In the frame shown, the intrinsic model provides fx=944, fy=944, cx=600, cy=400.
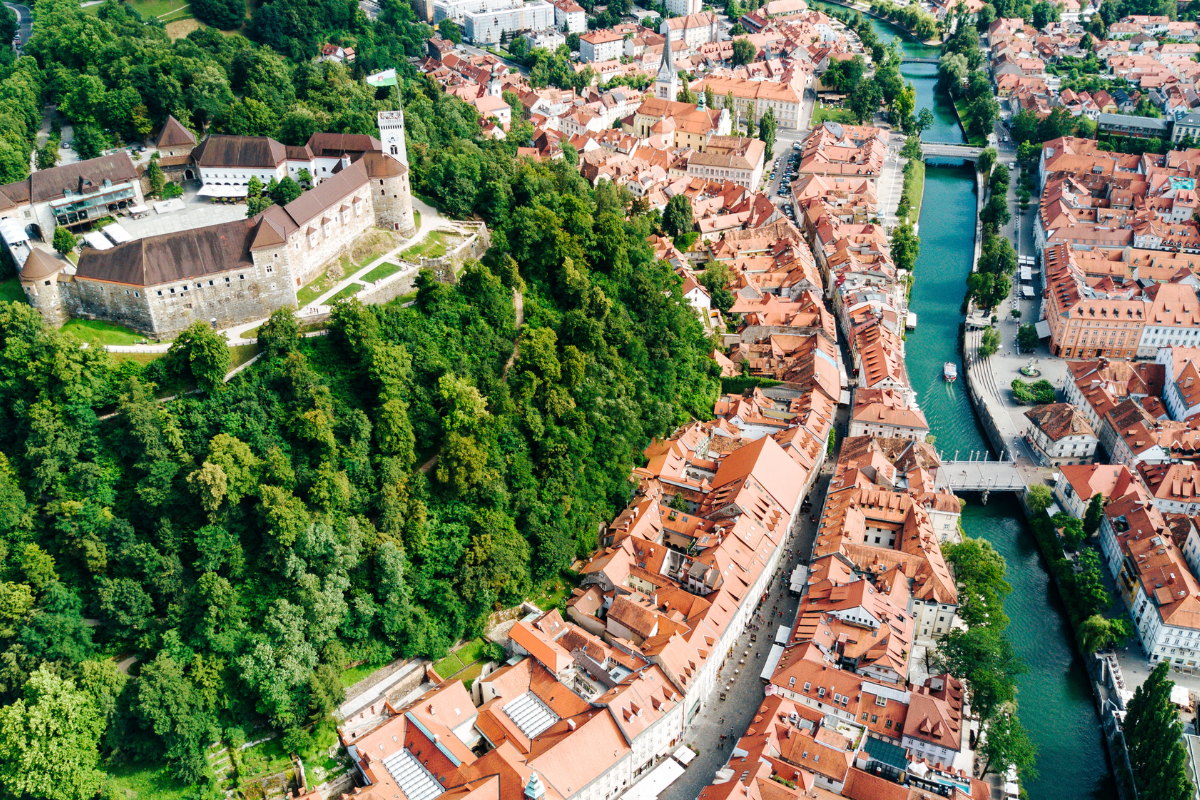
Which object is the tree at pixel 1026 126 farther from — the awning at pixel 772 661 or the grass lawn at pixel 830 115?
the awning at pixel 772 661

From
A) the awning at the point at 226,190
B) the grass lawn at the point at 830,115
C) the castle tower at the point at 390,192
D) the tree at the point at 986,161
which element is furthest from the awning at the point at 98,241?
the grass lawn at the point at 830,115

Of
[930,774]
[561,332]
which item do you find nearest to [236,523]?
[561,332]

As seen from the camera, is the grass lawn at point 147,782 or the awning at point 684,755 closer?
the grass lawn at point 147,782

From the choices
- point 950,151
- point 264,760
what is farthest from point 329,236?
point 950,151

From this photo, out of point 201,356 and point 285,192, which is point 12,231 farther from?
point 285,192

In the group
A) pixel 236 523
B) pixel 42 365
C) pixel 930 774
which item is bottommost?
pixel 930 774

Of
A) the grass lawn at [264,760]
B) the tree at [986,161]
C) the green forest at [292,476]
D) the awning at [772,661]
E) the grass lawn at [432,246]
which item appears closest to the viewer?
the green forest at [292,476]

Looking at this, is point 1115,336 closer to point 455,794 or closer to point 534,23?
A: point 455,794
